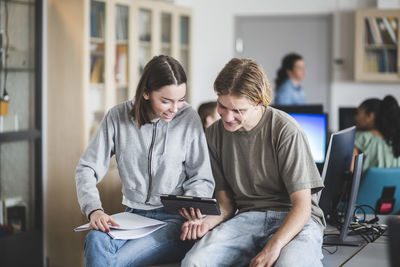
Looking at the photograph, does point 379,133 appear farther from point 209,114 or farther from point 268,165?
point 268,165

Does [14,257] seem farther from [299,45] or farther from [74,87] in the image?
[299,45]

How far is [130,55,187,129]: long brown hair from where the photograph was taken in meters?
2.03

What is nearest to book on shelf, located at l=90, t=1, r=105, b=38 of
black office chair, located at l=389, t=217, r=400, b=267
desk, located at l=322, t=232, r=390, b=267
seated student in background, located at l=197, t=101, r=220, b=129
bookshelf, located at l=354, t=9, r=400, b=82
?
seated student in background, located at l=197, t=101, r=220, b=129

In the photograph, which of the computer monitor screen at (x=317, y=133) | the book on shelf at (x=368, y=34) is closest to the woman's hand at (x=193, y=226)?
the computer monitor screen at (x=317, y=133)

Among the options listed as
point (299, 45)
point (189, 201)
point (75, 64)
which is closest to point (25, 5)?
point (75, 64)

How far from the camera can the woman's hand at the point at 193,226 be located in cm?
195

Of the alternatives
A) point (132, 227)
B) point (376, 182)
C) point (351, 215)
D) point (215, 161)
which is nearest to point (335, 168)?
point (351, 215)

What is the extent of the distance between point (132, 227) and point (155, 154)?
1.00ft

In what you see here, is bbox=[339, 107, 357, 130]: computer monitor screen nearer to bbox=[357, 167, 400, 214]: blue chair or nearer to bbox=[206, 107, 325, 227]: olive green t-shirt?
bbox=[357, 167, 400, 214]: blue chair

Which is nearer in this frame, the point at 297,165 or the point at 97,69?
the point at 297,165

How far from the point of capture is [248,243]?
74.7 inches

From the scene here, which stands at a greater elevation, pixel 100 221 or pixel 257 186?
pixel 257 186

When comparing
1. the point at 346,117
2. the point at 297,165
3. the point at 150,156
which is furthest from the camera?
the point at 346,117

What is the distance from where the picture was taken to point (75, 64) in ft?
12.2
